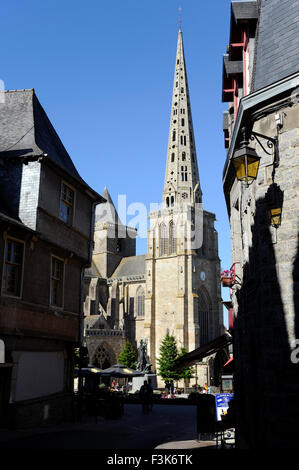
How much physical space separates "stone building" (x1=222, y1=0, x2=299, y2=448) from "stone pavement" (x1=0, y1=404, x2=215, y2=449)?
2.97m

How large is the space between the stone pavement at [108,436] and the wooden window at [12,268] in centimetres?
379

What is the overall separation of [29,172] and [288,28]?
29.6 feet

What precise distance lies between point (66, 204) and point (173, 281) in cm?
5286

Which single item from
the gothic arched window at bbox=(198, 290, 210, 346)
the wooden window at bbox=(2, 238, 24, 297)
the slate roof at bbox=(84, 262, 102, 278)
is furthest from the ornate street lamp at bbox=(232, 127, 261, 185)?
the slate roof at bbox=(84, 262, 102, 278)

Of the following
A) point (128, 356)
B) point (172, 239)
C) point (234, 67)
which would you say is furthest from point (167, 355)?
point (234, 67)

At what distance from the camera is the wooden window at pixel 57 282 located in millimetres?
15450

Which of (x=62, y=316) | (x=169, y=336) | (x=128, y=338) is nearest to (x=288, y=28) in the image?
(x=62, y=316)

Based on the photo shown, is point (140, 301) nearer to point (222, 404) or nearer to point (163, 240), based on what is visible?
point (163, 240)

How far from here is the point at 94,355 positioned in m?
Answer: 66.6

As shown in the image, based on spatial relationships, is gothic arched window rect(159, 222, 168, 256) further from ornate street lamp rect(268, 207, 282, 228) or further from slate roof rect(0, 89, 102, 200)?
ornate street lamp rect(268, 207, 282, 228)

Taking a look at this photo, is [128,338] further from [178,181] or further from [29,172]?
[29,172]

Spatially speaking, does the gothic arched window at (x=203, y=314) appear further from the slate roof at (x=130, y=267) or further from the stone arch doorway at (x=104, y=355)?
the slate roof at (x=130, y=267)

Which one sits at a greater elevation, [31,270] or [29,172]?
[29,172]

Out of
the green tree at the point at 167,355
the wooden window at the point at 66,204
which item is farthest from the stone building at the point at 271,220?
the green tree at the point at 167,355
